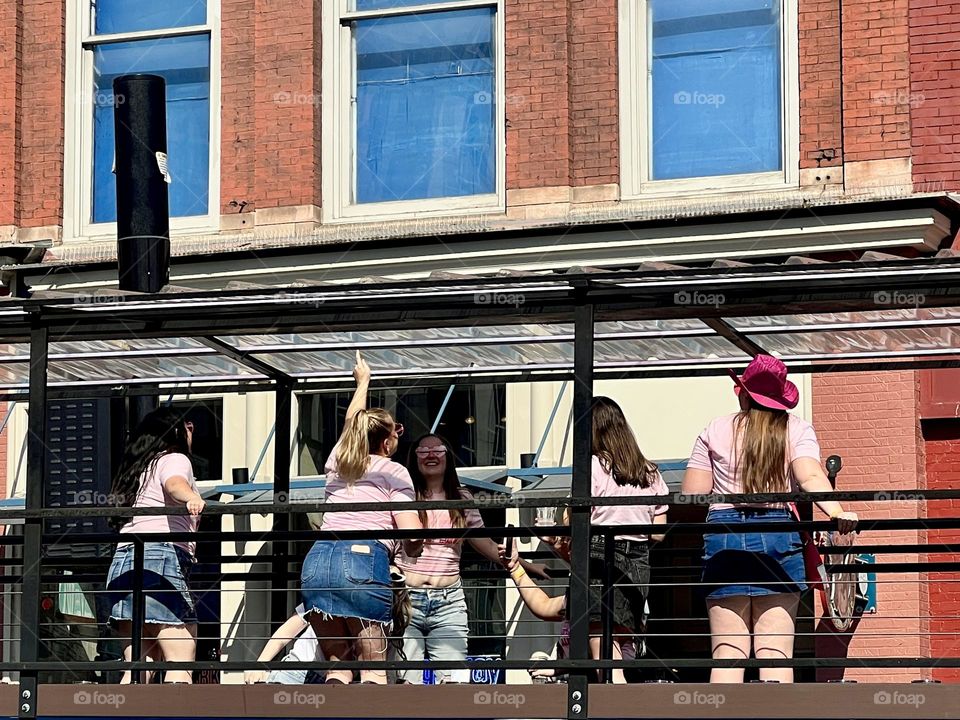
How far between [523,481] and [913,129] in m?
4.33

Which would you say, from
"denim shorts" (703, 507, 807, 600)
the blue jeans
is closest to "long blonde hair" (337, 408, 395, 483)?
the blue jeans

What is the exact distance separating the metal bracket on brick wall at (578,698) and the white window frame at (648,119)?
7.39 m

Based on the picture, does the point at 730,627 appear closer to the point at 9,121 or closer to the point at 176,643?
the point at 176,643

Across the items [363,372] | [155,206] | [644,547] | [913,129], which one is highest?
[913,129]

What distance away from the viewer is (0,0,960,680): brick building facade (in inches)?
530

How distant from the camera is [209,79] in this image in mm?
15922

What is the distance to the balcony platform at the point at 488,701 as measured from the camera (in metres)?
7.12

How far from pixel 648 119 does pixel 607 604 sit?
24.4 ft

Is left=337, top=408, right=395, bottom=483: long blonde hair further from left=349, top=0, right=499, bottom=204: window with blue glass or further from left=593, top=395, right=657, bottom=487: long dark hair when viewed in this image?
left=349, top=0, right=499, bottom=204: window with blue glass

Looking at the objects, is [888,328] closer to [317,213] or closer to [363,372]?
[363,372]

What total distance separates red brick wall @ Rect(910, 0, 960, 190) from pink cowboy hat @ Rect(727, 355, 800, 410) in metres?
6.40

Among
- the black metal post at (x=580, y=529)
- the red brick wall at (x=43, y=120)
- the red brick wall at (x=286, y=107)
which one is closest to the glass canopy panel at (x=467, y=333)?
the black metal post at (x=580, y=529)

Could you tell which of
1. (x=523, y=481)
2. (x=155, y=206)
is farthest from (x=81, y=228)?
(x=155, y=206)

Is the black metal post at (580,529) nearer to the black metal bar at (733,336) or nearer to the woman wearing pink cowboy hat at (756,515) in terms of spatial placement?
the woman wearing pink cowboy hat at (756,515)
